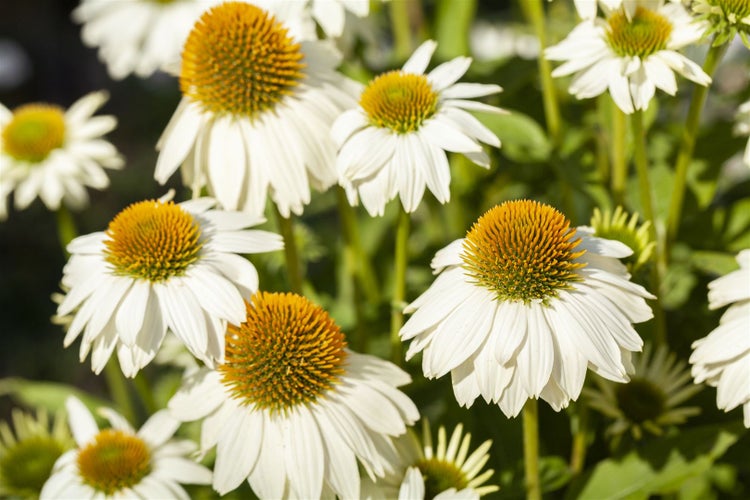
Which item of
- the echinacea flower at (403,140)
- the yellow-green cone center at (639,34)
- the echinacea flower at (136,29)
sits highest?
the echinacea flower at (136,29)

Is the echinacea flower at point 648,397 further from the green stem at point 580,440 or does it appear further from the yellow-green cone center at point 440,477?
the yellow-green cone center at point 440,477

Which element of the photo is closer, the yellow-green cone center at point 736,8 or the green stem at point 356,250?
the yellow-green cone center at point 736,8

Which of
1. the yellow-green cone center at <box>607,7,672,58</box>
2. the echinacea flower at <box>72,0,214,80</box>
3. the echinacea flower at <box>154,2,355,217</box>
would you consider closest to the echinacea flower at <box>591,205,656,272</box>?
the yellow-green cone center at <box>607,7,672,58</box>

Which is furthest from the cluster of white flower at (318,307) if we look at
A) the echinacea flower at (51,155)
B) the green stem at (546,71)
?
the echinacea flower at (51,155)

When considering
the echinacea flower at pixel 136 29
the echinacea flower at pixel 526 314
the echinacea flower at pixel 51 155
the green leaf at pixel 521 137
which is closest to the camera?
the echinacea flower at pixel 526 314

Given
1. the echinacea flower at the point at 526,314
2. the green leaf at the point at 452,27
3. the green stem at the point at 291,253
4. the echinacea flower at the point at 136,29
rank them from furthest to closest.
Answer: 1. the echinacea flower at the point at 136,29
2. the green leaf at the point at 452,27
3. the green stem at the point at 291,253
4. the echinacea flower at the point at 526,314

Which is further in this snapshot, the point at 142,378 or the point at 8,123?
the point at 8,123

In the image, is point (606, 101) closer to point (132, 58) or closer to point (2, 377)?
point (132, 58)

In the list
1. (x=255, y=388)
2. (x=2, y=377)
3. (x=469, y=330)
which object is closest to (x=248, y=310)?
(x=255, y=388)
